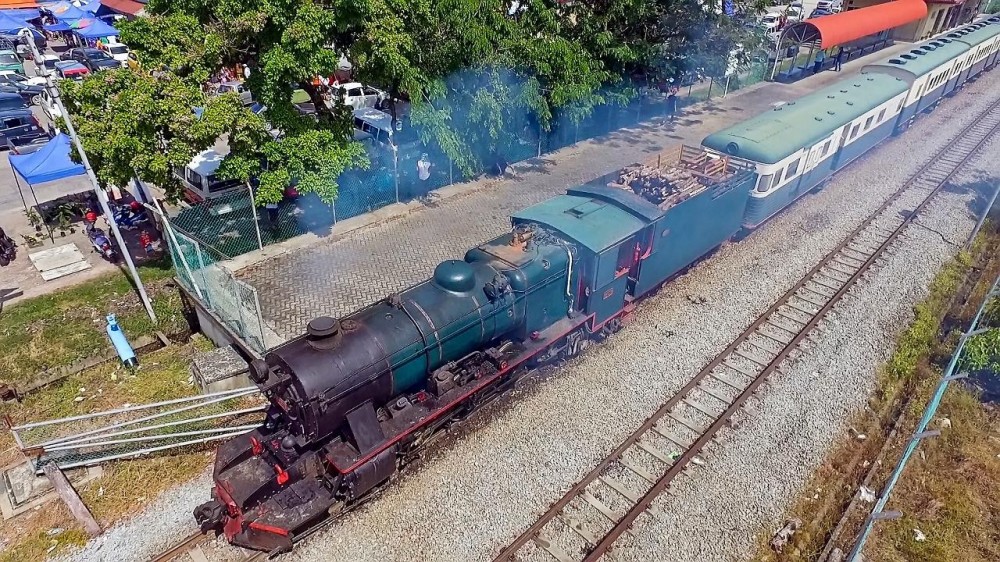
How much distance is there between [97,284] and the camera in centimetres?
1565

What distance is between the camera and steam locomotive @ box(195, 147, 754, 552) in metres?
8.40

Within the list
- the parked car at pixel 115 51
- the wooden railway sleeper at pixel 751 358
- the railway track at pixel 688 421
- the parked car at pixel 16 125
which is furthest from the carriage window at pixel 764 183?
the parked car at pixel 115 51

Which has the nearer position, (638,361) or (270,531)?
(270,531)

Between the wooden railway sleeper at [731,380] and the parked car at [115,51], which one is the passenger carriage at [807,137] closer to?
the wooden railway sleeper at [731,380]

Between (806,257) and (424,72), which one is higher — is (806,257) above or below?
below

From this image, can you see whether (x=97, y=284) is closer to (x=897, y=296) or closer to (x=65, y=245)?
(x=65, y=245)

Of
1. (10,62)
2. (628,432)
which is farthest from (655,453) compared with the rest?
(10,62)

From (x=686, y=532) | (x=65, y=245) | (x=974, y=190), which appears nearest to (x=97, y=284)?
(x=65, y=245)

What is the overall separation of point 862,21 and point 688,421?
37.4 m

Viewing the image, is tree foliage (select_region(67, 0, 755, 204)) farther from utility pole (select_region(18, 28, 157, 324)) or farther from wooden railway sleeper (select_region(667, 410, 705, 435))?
wooden railway sleeper (select_region(667, 410, 705, 435))

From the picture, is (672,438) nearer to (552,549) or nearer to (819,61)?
(552,549)

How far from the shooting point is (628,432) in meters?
10.8

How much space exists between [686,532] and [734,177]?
962 centimetres

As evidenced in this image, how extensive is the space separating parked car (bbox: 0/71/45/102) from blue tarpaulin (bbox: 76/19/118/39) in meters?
4.84
